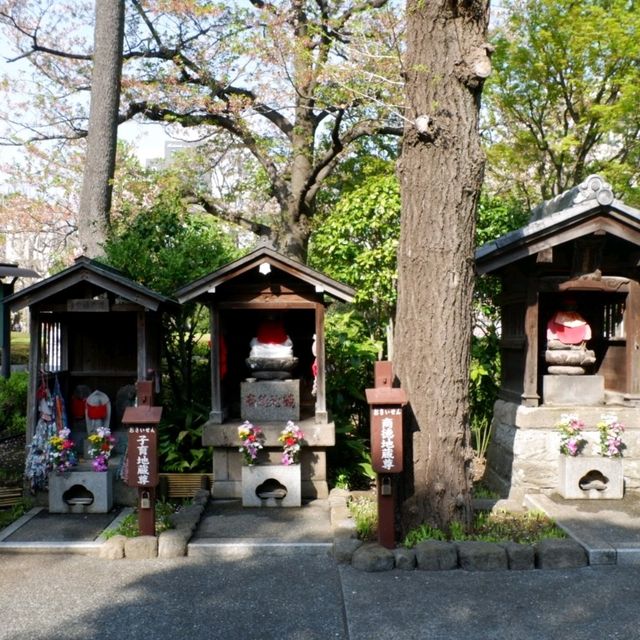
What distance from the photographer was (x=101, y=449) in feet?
26.9

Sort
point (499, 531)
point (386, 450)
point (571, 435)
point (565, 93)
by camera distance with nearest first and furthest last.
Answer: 1. point (386, 450)
2. point (499, 531)
3. point (571, 435)
4. point (565, 93)

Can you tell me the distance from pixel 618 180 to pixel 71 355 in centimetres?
A: 1281

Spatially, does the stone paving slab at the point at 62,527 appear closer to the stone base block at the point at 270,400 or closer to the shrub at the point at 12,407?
the stone base block at the point at 270,400

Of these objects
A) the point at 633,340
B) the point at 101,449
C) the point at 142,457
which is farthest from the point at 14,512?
the point at 633,340

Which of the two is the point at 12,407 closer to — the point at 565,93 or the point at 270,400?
the point at 270,400

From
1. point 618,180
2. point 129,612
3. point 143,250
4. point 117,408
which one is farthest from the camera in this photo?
point 618,180

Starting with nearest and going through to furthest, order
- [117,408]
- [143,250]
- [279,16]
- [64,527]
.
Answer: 1. [64,527]
2. [117,408]
3. [143,250]
4. [279,16]

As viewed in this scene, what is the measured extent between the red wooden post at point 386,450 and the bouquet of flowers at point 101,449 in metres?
3.62

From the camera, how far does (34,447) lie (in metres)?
8.33

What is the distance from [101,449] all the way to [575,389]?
6319 mm

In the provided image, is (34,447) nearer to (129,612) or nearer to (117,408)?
(117,408)

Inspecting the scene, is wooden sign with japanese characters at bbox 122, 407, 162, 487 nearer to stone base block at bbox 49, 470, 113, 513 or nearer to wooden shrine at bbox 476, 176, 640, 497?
→ stone base block at bbox 49, 470, 113, 513

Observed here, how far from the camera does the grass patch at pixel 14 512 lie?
297 inches

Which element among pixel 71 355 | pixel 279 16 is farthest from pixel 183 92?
pixel 71 355
